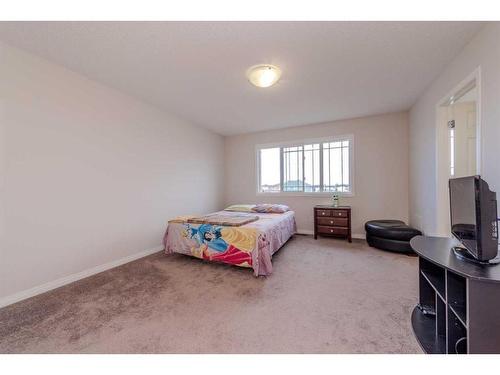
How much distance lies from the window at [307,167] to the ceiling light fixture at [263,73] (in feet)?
8.07

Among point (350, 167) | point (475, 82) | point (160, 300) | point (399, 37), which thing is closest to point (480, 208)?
→ point (475, 82)

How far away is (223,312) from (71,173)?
7.67 ft

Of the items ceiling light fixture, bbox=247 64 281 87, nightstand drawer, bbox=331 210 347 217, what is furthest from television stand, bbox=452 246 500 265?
nightstand drawer, bbox=331 210 347 217

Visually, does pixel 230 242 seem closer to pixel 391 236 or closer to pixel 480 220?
pixel 480 220

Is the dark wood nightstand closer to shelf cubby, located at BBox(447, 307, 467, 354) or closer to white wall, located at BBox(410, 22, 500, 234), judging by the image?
white wall, located at BBox(410, 22, 500, 234)

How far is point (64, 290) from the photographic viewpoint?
86.4 inches

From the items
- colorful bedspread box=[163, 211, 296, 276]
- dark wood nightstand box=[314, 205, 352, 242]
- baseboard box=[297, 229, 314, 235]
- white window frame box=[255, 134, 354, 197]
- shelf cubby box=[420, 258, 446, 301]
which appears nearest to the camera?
shelf cubby box=[420, 258, 446, 301]

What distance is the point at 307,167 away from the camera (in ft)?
15.3

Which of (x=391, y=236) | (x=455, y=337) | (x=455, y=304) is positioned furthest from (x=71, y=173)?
(x=391, y=236)

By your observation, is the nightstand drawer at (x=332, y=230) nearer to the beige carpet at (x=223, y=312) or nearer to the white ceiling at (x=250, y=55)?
the beige carpet at (x=223, y=312)

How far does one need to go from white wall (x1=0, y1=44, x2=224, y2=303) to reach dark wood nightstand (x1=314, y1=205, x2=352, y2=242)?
283 cm

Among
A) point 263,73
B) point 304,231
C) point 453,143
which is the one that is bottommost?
point 304,231

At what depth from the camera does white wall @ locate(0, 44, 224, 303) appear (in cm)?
201

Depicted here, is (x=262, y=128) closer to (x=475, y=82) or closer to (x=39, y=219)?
(x=475, y=82)
